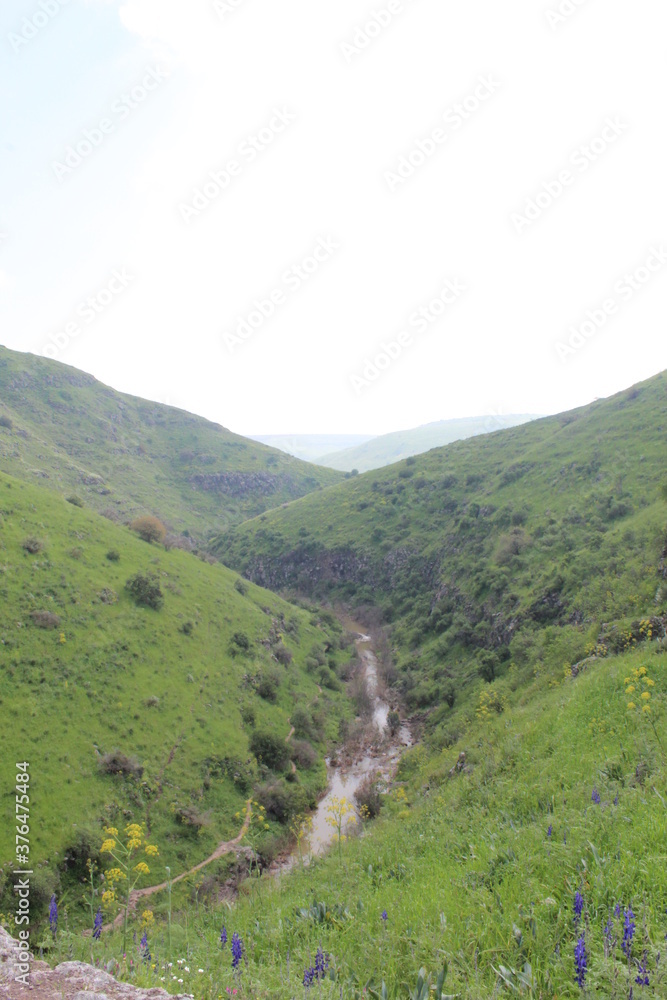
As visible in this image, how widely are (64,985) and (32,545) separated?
36.5 meters

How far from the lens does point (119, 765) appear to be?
25.0 meters

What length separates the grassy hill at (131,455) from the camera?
9169 cm

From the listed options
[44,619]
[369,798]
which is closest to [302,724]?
[369,798]

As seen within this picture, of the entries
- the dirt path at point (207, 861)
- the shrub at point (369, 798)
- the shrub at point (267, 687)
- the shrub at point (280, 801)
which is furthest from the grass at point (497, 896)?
the shrub at point (267, 687)

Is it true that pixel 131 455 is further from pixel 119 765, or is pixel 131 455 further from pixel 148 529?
pixel 119 765

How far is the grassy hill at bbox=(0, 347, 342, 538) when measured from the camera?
9169 centimetres

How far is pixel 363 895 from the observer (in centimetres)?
830

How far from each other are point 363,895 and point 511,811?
12.8 feet

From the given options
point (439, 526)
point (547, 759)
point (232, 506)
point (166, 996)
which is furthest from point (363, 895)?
point (232, 506)

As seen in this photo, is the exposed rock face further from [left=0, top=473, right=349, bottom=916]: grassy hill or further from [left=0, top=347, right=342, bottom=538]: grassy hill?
[left=0, top=347, right=342, bottom=538]: grassy hill

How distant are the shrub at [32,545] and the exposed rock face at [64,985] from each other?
35.3m

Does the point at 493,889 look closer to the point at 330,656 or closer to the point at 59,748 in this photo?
the point at 59,748

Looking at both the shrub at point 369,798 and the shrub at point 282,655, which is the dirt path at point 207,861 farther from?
the shrub at point 282,655

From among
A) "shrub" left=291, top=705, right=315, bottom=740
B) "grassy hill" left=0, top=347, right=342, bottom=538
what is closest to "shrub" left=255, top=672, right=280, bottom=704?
"shrub" left=291, top=705, right=315, bottom=740
